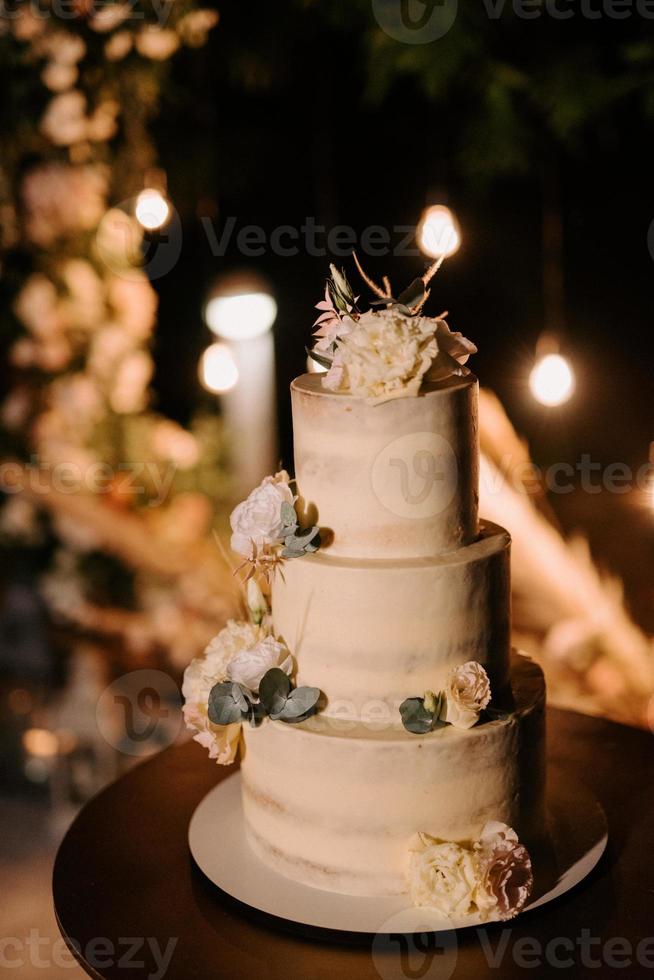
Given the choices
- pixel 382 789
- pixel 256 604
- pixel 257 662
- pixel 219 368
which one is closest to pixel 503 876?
pixel 382 789

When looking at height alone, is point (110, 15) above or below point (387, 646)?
above

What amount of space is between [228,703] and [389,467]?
0.51m

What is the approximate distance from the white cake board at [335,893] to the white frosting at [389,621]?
321mm

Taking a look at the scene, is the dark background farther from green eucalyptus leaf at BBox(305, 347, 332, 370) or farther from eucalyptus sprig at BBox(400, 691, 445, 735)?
eucalyptus sprig at BBox(400, 691, 445, 735)

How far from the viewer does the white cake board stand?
1904 millimetres

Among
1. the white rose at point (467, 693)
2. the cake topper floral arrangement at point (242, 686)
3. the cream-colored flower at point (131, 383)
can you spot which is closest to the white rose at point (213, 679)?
the cake topper floral arrangement at point (242, 686)

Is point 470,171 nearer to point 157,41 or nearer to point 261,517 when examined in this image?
point 157,41

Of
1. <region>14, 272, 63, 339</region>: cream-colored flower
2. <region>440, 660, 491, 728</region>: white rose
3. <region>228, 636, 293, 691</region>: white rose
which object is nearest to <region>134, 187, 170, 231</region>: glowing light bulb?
<region>14, 272, 63, 339</region>: cream-colored flower

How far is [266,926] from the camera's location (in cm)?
193

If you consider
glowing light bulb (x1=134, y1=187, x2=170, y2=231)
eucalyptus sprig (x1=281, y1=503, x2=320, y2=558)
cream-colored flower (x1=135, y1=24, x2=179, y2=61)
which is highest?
cream-colored flower (x1=135, y1=24, x2=179, y2=61)

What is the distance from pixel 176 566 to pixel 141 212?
4.52 ft

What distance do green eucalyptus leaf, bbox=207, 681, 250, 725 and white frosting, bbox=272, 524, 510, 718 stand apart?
0.39 feet

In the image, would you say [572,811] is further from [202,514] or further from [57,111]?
[57,111]

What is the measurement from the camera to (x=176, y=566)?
461cm
